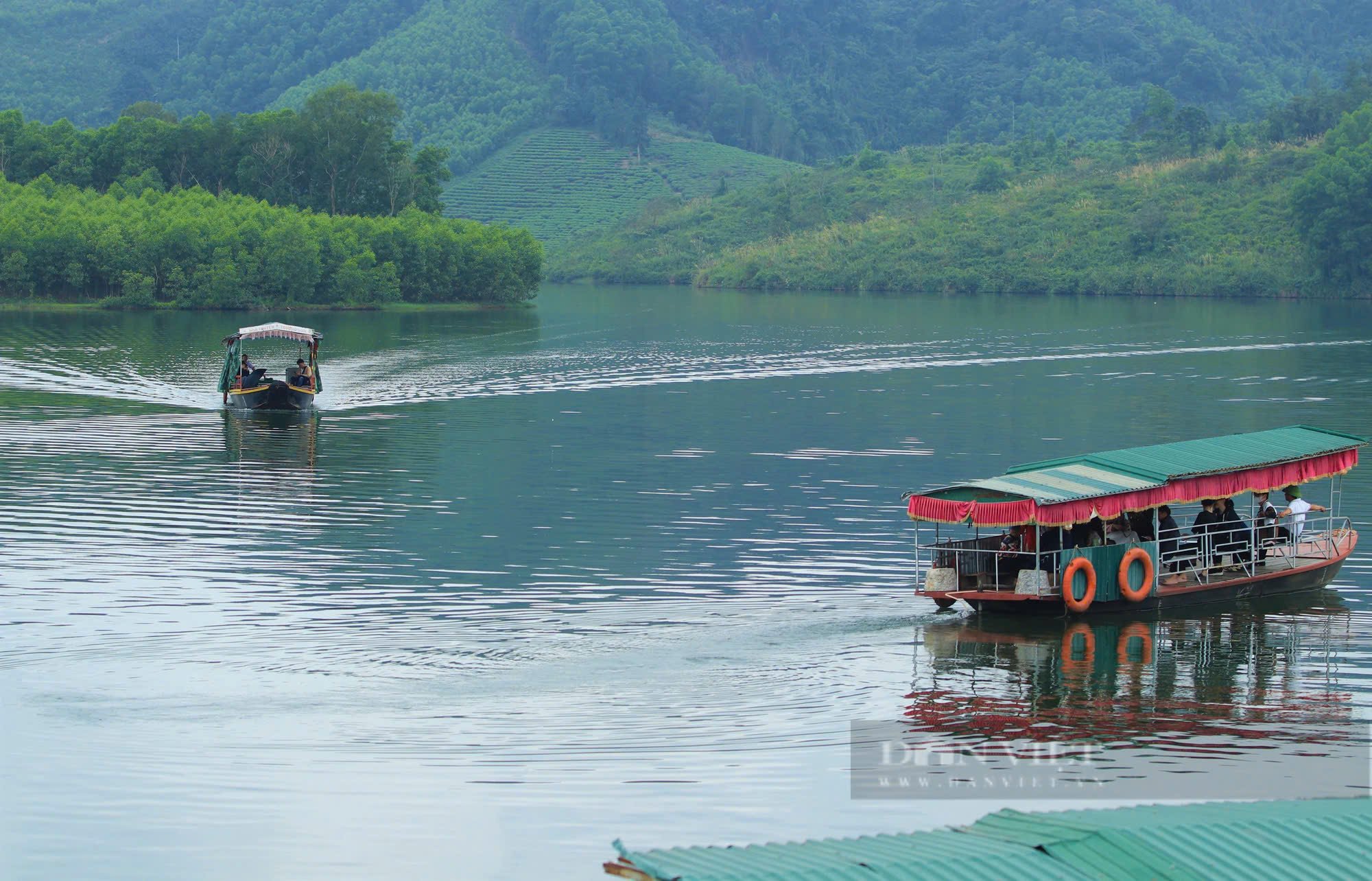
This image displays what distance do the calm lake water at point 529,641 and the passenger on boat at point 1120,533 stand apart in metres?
1.71

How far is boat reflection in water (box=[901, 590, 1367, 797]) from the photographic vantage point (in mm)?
21453

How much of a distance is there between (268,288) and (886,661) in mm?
90652

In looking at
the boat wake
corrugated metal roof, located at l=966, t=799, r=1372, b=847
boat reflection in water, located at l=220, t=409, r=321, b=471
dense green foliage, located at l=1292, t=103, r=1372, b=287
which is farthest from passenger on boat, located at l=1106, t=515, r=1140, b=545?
dense green foliage, located at l=1292, t=103, r=1372, b=287

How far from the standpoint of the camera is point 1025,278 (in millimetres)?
145500

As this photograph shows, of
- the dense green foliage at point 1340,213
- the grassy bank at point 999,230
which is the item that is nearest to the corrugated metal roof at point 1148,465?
the dense green foliage at point 1340,213

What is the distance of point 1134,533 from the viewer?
29.9 meters

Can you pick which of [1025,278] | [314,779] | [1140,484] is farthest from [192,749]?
[1025,278]

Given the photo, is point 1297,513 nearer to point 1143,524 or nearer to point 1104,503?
point 1143,524

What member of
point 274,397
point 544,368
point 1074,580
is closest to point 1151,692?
point 1074,580

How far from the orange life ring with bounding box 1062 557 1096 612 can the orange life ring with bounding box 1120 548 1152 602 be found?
1.94 ft

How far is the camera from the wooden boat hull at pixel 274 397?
188 ft

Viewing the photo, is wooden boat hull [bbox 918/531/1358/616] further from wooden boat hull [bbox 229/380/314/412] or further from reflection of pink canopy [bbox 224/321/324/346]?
reflection of pink canopy [bbox 224/321/324/346]

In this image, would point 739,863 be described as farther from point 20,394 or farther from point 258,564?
point 20,394

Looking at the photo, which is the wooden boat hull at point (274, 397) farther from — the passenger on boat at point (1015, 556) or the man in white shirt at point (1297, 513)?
the man in white shirt at point (1297, 513)
